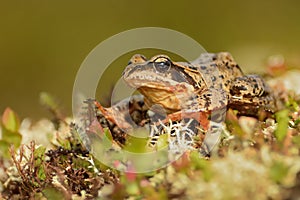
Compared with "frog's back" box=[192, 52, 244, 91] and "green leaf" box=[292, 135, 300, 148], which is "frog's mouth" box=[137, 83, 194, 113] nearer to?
"frog's back" box=[192, 52, 244, 91]

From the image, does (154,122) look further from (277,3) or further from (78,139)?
(277,3)

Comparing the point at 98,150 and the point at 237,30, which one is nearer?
the point at 98,150

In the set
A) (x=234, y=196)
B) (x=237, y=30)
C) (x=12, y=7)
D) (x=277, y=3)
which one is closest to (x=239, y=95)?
(x=234, y=196)

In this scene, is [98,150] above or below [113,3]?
below

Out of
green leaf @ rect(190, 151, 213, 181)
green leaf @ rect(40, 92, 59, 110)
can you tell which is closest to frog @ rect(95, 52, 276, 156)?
green leaf @ rect(40, 92, 59, 110)

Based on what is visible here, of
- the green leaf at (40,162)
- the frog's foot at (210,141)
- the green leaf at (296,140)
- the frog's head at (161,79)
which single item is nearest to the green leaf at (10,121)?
the green leaf at (40,162)

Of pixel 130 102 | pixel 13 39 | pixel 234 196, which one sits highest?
pixel 13 39

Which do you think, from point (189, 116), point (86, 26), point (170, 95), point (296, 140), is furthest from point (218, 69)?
point (86, 26)
